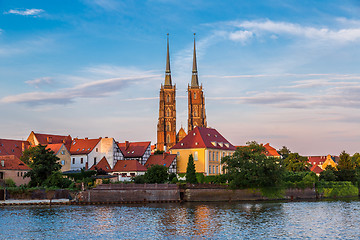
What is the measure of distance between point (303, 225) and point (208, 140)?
163ft

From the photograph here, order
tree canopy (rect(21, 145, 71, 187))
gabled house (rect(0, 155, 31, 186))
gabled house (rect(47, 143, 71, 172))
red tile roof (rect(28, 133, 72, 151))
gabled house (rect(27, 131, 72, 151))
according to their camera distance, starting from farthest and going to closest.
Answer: red tile roof (rect(28, 133, 72, 151)) → gabled house (rect(27, 131, 72, 151)) → gabled house (rect(47, 143, 71, 172)) → gabled house (rect(0, 155, 31, 186)) → tree canopy (rect(21, 145, 71, 187))

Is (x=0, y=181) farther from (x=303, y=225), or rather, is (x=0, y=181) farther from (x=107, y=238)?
(x=303, y=225)

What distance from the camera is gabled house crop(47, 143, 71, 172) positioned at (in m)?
90.9

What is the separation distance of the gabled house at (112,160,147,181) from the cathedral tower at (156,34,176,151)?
60401mm

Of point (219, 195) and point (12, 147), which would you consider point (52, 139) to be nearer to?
point (12, 147)

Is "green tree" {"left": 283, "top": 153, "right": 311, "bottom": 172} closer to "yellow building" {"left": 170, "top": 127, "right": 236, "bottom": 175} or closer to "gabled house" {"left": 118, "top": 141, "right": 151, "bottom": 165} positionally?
"yellow building" {"left": 170, "top": 127, "right": 236, "bottom": 175}

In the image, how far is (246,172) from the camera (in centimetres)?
7262

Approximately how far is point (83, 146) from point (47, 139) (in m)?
9.64

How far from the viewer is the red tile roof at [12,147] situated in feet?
294

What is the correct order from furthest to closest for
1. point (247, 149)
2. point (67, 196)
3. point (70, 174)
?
point (70, 174), point (247, 149), point (67, 196)

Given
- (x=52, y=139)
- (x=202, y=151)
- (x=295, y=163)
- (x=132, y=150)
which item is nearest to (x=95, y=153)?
(x=132, y=150)

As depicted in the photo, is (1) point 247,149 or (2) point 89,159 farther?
(2) point 89,159

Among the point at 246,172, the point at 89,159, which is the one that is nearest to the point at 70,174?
the point at 89,159

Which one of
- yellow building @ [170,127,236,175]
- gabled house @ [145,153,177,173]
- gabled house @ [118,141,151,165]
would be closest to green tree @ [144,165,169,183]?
gabled house @ [145,153,177,173]
